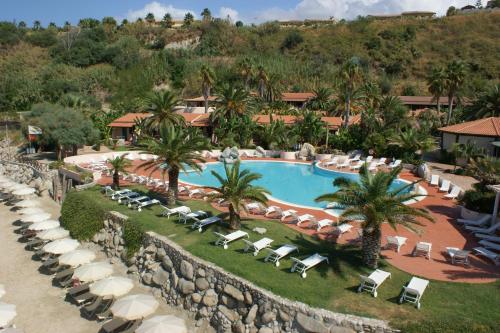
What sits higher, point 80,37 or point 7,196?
point 80,37

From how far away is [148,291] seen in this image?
15.5 meters

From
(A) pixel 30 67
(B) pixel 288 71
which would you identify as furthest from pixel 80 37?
(B) pixel 288 71

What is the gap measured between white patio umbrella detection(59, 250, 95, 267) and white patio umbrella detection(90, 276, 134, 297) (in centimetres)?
271

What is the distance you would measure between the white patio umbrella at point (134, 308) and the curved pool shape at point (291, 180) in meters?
10.4

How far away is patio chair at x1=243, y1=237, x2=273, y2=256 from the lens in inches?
564

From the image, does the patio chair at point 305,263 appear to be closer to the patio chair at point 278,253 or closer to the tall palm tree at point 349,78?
the patio chair at point 278,253

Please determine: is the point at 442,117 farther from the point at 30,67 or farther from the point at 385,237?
the point at 30,67

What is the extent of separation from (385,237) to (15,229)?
20.2m

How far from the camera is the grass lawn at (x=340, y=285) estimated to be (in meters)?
10.5

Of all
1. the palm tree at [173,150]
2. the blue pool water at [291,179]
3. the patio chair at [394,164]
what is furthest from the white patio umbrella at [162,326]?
the patio chair at [394,164]

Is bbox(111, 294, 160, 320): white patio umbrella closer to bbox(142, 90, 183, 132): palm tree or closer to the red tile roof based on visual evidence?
bbox(142, 90, 183, 132): palm tree

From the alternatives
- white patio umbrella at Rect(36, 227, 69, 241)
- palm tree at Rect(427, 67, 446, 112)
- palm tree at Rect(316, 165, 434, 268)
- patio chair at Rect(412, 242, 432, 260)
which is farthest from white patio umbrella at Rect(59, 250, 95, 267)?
palm tree at Rect(427, 67, 446, 112)

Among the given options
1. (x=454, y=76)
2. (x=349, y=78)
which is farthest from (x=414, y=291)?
(x=454, y=76)

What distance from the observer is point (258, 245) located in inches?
568
